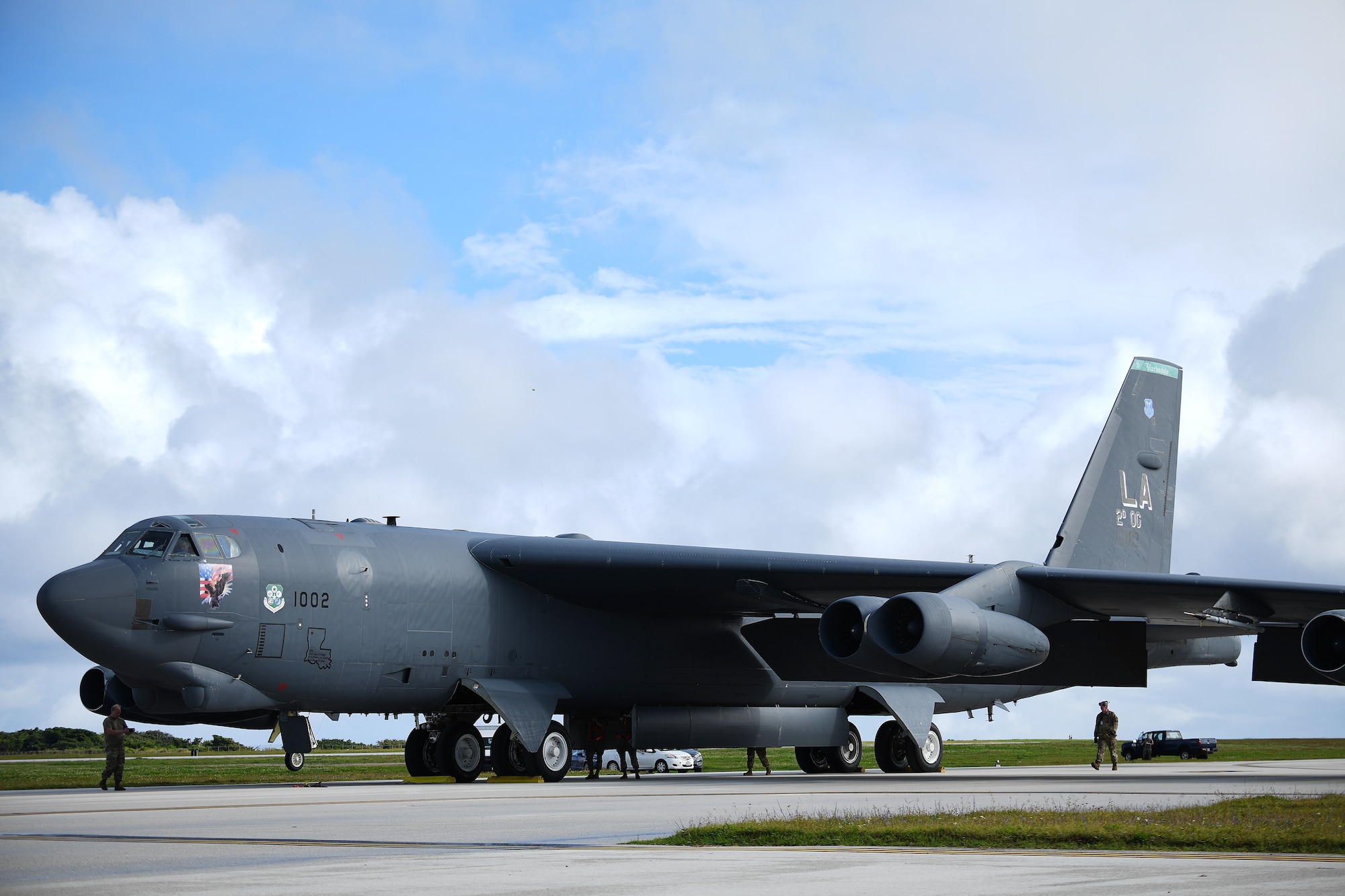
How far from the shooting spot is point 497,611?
22125mm

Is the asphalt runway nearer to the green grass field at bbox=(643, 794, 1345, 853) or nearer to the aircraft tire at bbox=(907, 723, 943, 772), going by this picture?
the green grass field at bbox=(643, 794, 1345, 853)

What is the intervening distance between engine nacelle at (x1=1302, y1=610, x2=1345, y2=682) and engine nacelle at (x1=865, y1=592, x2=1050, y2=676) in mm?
3882

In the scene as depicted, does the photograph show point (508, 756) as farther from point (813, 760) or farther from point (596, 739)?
point (813, 760)

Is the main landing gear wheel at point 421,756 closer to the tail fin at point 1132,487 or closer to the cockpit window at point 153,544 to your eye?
the cockpit window at point 153,544

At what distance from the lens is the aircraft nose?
18.4m

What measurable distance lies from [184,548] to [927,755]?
47.1ft

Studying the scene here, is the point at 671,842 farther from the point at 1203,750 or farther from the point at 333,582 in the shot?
the point at 1203,750

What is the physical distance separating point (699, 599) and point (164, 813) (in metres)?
10.8

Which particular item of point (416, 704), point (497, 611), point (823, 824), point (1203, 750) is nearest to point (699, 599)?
point (497, 611)

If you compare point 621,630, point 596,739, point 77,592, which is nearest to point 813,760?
point 596,739

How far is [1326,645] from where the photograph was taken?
1911 centimetres

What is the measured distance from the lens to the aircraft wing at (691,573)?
21.3m

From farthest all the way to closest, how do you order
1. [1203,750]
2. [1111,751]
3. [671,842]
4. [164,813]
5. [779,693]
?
[1203,750], [1111,751], [779,693], [164,813], [671,842]

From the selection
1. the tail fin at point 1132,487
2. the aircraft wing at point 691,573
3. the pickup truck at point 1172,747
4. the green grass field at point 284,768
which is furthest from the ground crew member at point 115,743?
the pickup truck at point 1172,747
